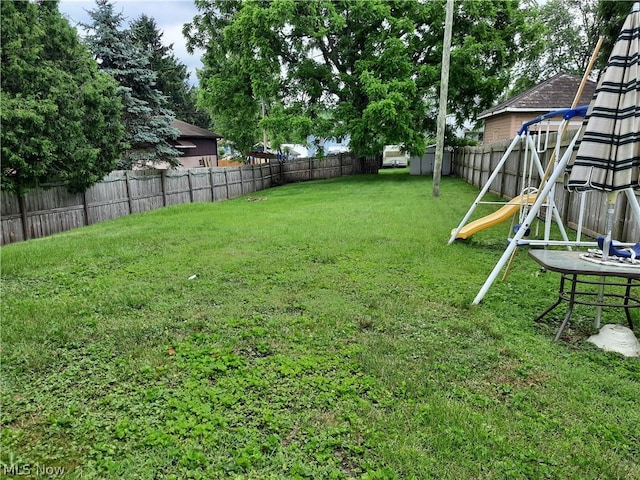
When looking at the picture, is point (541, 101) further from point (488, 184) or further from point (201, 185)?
point (201, 185)

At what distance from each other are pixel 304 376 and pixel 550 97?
17.9 metres

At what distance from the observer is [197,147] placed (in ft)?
77.5

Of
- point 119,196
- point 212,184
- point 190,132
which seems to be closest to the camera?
point 119,196

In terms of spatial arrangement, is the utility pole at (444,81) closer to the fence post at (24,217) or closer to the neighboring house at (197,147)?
the fence post at (24,217)

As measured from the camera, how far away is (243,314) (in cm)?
376

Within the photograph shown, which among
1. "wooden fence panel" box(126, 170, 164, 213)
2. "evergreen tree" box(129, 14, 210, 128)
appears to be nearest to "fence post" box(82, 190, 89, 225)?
"wooden fence panel" box(126, 170, 164, 213)

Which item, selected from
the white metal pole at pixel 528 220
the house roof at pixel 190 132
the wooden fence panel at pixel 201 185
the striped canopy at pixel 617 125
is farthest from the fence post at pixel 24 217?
the house roof at pixel 190 132

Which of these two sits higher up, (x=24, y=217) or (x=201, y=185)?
(x=201, y=185)

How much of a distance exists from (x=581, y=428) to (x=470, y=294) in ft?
7.05

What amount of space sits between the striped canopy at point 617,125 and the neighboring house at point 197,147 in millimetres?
21806

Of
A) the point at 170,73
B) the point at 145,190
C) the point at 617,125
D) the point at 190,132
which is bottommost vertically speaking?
the point at 145,190

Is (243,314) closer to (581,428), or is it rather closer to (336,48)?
(581,428)

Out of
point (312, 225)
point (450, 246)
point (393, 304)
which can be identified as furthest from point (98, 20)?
point (393, 304)
